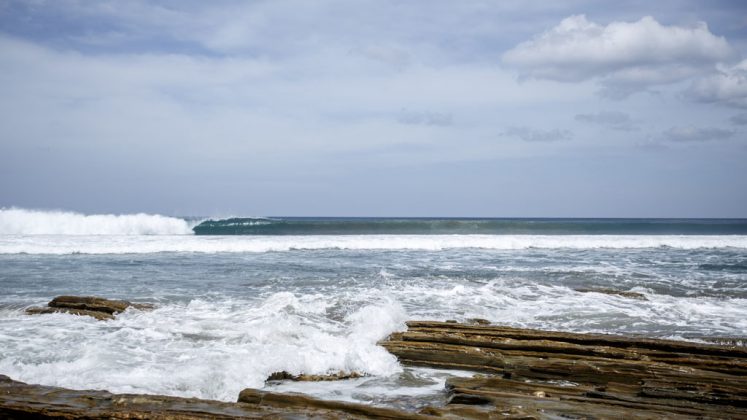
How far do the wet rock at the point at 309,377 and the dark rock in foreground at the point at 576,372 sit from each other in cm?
88

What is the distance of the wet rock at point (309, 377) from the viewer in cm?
657

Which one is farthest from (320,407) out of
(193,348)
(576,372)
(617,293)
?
(617,293)

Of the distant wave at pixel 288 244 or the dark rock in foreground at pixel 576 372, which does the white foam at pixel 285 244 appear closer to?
the distant wave at pixel 288 244

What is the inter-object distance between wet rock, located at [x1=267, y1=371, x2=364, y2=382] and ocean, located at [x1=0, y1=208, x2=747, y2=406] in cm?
12

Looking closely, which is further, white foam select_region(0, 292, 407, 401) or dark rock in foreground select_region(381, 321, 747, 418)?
white foam select_region(0, 292, 407, 401)

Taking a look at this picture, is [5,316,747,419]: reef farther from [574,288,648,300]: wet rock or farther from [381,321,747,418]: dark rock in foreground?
[574,288,648,300]: wet rock

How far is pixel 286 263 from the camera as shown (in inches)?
808

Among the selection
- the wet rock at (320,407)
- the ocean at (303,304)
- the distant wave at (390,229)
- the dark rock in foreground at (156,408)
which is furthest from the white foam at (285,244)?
the wet rock at (320,407)

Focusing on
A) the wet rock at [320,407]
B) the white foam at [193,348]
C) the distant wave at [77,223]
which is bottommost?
the white foam at [193,348]

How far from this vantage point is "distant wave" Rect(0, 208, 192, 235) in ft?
119

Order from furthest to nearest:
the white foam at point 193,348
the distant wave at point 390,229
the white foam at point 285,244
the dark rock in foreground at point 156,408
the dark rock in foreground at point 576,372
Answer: the distant wave at point 390,229, the white foam at point 285,244, the white foam at point 193,348, the dark rock in foreground at point 576,372, the dark rock in foreground at point 156,408

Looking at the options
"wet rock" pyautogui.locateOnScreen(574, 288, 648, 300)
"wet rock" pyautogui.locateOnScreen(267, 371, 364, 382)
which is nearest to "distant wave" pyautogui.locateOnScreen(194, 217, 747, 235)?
"wet rock" pyautogui.locateOnScreen(574, 288, 648, 300)

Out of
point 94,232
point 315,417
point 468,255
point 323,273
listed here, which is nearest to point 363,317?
point 315,417

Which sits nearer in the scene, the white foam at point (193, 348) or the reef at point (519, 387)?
the reef at point (519, 387)
